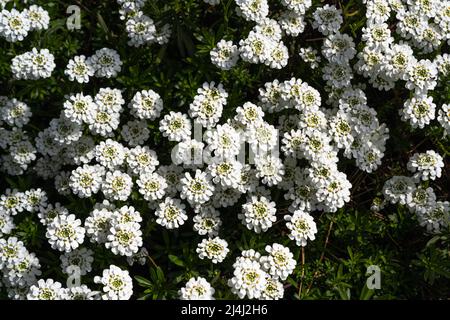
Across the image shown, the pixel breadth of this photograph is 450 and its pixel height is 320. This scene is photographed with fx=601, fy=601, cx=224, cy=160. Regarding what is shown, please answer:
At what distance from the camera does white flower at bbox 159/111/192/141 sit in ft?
16.0

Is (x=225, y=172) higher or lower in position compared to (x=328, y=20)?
lower

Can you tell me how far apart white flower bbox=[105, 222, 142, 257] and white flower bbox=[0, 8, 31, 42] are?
6.00ft

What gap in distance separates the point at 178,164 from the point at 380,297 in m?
1.95

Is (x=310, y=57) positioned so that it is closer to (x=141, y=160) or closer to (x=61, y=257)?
(x=141, y=160)

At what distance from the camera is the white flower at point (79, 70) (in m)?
5.04

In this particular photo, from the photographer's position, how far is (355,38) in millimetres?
5625

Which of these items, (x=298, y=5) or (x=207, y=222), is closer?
(x=207, y=222)

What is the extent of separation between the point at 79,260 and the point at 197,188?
3.60 feet

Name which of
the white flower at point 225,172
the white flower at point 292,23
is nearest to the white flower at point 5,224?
the white flower at point 225,172

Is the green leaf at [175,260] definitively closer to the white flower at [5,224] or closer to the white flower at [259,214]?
the white flower at [259,214]

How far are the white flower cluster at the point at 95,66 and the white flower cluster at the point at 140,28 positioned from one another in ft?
0.76

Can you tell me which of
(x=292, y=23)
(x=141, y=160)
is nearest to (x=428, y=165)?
(x=292, y=23)

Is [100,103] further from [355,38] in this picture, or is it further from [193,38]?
[355,38]

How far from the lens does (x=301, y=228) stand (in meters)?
4.68
